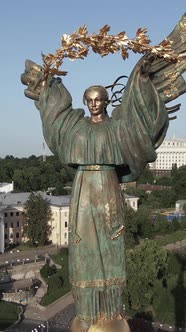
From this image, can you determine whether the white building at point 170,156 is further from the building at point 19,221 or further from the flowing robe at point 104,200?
the flowing robe at point 104,200

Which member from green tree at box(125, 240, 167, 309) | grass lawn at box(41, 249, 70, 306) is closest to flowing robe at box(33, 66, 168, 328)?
green tree at box(125, 240, 167, 309)

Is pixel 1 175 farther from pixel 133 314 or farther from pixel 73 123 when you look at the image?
pixel 73 123

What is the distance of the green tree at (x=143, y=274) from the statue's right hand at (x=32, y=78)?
27304 mm

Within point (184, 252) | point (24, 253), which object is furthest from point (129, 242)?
point (24, 253)

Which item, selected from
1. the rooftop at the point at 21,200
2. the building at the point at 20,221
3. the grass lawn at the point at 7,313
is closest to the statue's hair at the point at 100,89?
the grass lawn at the point at 7,313

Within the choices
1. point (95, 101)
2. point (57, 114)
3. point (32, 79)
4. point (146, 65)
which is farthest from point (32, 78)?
point (146, 65)

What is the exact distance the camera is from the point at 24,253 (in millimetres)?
52906

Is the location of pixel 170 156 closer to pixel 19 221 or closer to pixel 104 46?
pixel 19 221

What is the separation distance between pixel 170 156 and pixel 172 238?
107 meters

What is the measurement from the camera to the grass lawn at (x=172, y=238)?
5639cm

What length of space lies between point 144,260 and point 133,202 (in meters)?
30.6

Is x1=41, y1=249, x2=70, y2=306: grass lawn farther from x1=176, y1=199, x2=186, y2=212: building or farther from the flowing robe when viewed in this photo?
x1=176, y1=199, x2=186, y2=212: building

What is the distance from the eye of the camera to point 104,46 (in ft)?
23.4

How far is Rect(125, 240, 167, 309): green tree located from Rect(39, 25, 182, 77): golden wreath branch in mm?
28060
